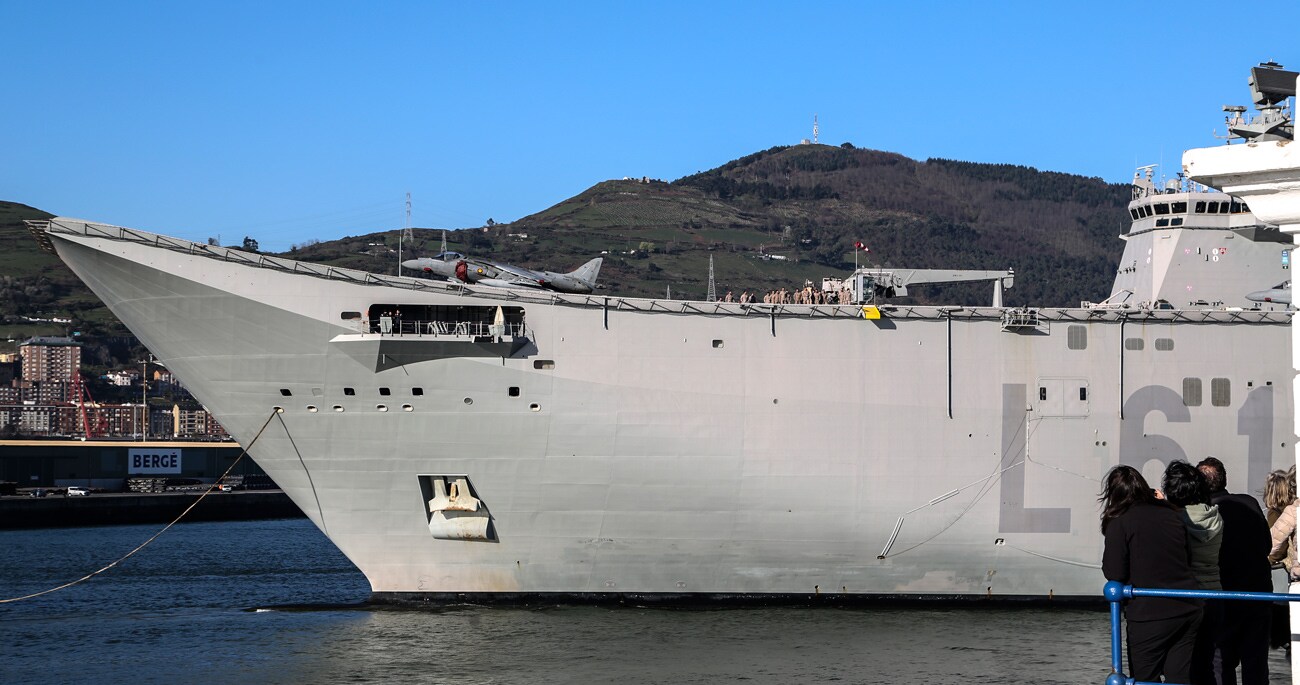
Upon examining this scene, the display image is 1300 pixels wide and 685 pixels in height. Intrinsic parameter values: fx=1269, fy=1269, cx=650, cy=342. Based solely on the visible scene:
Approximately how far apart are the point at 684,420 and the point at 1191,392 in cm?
912

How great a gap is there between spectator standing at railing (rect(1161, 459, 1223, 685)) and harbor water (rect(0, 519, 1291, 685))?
924 centimetres

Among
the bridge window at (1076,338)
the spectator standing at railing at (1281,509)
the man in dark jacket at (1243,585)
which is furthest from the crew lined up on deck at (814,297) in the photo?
the man in dark jacket at (1243,585)

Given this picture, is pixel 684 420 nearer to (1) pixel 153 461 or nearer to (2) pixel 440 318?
(2) pixel 440 318

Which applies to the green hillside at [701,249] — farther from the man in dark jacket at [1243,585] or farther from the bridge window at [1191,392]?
the man in dark jacket at [1243,585]

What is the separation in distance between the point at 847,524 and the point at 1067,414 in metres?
A: 4.38

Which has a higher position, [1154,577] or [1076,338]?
[1076,338]

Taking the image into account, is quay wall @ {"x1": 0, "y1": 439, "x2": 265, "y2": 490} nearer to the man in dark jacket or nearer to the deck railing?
the deck railing

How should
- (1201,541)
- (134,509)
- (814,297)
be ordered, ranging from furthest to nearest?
(134,509)
(814,297)
(1201,541)

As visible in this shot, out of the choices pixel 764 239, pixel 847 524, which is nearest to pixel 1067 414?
pixel 847 524

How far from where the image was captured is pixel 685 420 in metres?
21.2

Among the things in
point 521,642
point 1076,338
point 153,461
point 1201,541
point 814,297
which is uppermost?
point 814,297

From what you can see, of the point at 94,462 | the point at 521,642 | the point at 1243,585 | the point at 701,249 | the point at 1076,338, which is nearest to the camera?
the point at 1243,585

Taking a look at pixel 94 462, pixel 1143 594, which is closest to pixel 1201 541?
pixel 1143 594

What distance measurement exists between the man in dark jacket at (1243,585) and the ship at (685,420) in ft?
45.2
